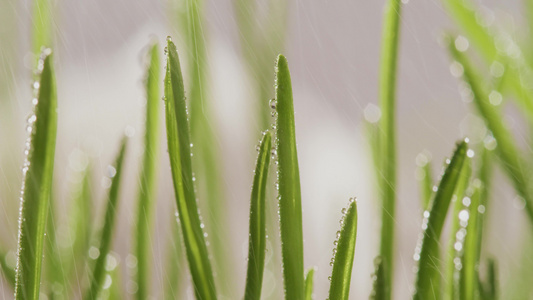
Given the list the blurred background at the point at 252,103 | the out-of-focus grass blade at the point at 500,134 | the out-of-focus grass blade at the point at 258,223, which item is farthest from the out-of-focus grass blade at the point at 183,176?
the blurred background at the point at 252,103

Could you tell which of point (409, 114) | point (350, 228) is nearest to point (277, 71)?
point (350, 228)

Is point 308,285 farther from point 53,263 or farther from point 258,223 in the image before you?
point 53,263

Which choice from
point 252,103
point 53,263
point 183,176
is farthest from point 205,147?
point 183,176

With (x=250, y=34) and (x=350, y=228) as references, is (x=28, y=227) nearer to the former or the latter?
(x=350, y=228)

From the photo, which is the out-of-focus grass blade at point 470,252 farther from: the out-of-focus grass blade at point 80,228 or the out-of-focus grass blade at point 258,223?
the out-of-focus grass blade at point 80,228

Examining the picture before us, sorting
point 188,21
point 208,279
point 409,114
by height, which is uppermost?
point 409,114

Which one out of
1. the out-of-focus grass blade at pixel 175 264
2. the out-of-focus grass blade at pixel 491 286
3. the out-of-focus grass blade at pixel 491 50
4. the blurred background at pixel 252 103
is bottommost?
the out-of-focus grass blade at pixel 491 286
